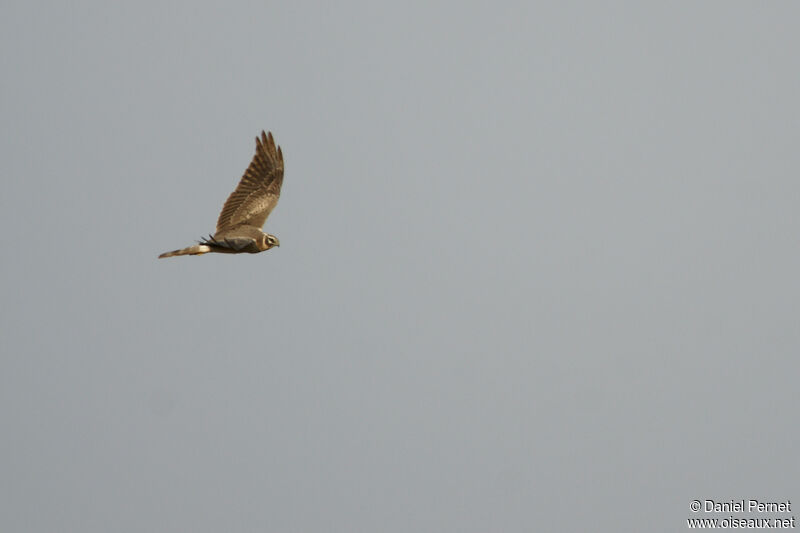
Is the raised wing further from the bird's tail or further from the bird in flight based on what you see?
the bird's tail

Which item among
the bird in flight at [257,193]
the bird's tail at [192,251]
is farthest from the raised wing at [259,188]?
the bird's tail at [192,251]

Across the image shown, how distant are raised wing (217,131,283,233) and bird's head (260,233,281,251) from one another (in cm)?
123

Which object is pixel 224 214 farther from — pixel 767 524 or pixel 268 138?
pixel 767 524

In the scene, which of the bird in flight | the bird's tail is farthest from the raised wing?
the bird's tail

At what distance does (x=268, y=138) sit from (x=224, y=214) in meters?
2.62

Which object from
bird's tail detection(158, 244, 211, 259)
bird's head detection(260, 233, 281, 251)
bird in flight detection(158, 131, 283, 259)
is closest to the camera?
bird's tail detection(158, 244, 211, 259)

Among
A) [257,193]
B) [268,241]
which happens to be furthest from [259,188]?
[268,241]

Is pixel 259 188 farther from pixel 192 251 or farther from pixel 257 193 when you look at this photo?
pixel 192 251

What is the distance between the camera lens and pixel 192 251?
127ft

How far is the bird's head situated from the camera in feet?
131

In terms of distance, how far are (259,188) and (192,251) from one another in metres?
4.02

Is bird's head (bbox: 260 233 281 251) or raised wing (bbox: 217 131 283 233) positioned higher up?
raised wing (bbox: 217 131 283 233)

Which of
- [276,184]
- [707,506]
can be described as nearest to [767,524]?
[707,506]

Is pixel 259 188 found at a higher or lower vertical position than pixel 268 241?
higher
